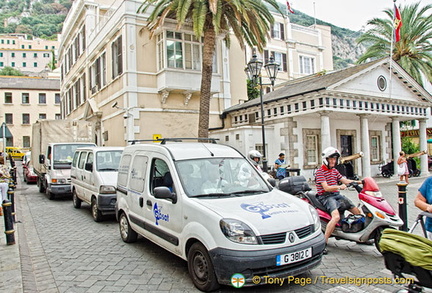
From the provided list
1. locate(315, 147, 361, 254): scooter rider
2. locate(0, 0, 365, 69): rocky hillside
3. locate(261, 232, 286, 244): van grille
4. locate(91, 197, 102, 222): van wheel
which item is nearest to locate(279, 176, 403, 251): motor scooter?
locate(315, 147, 361, 254): scooter rider

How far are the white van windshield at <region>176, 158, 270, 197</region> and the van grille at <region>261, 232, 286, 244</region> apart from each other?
41.4 inches

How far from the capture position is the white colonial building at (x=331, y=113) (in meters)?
15.6

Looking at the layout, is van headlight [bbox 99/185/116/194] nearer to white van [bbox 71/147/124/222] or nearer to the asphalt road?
white van [bbox 71/147/124/222]

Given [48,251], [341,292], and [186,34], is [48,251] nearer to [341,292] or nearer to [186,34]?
[341,292]

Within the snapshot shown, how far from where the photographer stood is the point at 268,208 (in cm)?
448

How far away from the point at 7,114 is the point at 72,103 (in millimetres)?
30316

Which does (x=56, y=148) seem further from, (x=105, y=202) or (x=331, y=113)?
(x=331, y=113)

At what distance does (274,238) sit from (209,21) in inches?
543

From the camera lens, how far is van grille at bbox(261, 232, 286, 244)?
409 centimetres

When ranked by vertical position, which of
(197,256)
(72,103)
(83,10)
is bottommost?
(197,256)

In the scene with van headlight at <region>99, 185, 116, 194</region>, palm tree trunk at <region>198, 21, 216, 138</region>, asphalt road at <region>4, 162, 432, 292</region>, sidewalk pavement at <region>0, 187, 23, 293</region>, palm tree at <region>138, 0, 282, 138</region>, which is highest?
palm tree at <region>138, 0, 282, 138</region>

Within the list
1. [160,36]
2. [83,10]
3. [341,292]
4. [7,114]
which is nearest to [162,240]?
[341,292]

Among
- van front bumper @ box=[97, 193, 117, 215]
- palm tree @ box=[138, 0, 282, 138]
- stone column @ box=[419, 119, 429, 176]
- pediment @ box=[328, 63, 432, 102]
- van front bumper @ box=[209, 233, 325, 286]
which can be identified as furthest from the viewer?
stone column @ box=[419, 119, 429, 176]

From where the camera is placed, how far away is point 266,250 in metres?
4.03
